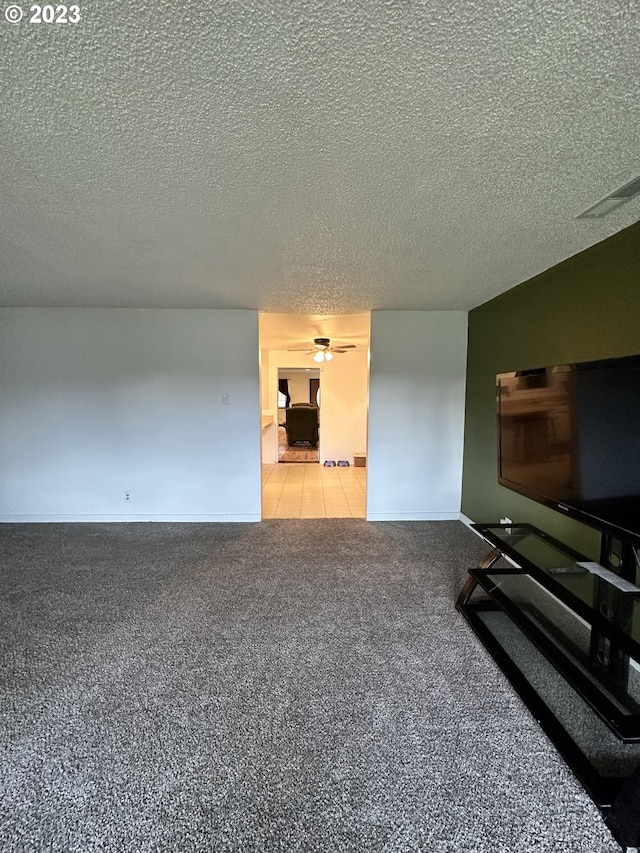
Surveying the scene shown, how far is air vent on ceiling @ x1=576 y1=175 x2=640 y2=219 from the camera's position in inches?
56.0

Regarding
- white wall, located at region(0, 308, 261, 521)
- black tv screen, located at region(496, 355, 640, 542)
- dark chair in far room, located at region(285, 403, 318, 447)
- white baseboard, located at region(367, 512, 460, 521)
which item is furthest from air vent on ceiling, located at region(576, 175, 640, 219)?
dark chair in far room, located at region(285, 403, 318, 447)

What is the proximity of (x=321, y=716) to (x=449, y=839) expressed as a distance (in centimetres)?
57

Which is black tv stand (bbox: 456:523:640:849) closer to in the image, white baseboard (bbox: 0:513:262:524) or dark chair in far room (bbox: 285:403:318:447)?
white baseboard (bbox: 0:513:262:524)

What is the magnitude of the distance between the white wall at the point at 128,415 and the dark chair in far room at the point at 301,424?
4.68m

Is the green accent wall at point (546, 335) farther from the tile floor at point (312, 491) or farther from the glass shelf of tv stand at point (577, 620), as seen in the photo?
the tile floor at point (312, 491)

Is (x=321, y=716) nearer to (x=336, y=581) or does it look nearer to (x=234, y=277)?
(x=336, y=581)

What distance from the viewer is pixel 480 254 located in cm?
216

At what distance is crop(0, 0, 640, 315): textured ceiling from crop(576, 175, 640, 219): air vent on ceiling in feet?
0.19

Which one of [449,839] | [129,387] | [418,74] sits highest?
[418,74]

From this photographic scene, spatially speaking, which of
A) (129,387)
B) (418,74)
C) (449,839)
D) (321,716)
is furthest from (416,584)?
(129,387)

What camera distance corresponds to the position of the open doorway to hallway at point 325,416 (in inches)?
170

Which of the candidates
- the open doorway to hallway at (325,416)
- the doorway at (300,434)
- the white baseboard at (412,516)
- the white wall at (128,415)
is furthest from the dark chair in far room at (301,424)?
the white baseboard at (412,516)

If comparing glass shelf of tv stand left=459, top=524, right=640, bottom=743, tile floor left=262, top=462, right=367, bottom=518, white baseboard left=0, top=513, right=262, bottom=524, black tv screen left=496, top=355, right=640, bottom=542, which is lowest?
tile floor left=262, top=462, right=367, bottom=518

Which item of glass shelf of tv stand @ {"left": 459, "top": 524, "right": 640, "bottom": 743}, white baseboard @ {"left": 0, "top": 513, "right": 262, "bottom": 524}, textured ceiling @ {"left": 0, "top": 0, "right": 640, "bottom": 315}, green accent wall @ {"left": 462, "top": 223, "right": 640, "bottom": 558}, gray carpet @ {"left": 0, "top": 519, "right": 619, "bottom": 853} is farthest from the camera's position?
white baseboard @ {"left": 0, "top": 513, "right": 262, "bottom": 524}
